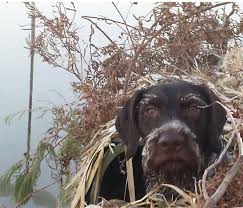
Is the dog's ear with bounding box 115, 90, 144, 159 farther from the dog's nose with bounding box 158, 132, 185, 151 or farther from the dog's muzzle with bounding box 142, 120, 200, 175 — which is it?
the dog's nose with bounding box 158, 132, 185, 151

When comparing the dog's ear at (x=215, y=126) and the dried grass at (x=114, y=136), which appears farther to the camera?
the dog's ear at (x=215, y=126)

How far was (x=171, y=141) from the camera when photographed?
10.5 feet

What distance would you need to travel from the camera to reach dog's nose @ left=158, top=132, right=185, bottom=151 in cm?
320

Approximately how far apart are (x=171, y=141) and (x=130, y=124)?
657mm

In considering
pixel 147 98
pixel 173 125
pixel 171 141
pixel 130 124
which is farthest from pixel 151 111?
pixel 171 141

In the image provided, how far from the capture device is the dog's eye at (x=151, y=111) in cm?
361

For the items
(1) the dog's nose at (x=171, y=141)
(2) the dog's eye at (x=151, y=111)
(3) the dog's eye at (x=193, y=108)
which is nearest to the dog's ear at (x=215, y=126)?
(3) the dog's eye at (x=193, y=108)

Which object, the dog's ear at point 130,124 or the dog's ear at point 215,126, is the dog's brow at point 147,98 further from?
the dog's ear at point 215,126

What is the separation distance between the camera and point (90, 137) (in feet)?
14.3

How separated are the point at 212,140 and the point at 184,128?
14.1 inches


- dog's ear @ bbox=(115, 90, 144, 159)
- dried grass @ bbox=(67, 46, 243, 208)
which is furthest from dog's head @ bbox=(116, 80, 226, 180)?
dried grass @ bbox=(67, 46, 243, 208)

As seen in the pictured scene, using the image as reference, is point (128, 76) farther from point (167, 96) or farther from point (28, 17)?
point (28, 17)

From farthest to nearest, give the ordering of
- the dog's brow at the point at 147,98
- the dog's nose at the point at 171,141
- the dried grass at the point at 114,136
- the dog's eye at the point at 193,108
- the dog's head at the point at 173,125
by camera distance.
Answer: the dog's brow at the point at 147,98 < the dog's eye at the point at 193,108 < the dog's head at the point at 173,125 < the dog's nose at the point at 171,141 < the dried grass at the point at 114,136

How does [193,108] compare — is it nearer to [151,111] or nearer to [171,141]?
[151,111]
